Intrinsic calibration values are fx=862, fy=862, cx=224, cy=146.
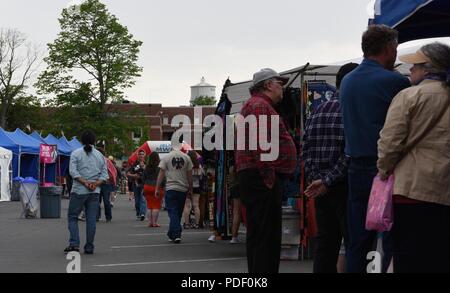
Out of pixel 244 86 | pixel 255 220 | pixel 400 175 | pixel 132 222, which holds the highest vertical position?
pixel 244 86

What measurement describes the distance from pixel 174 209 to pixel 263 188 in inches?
323

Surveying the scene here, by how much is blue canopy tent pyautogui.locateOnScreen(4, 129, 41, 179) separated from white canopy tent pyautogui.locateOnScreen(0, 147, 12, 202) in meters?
1.80

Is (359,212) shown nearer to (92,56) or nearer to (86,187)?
(86,187)

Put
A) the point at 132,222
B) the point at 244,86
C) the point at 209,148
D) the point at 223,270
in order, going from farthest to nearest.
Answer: the point at 132,222 → the point at 209,148 → the point at 244,86 → the point at 223,270

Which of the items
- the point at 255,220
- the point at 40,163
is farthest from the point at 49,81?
the point at 255,220

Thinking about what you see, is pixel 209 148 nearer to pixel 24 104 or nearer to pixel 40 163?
pixel 40 163

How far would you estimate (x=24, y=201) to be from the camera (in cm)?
2403

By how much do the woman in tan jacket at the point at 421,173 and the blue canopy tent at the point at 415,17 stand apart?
6.82 feet

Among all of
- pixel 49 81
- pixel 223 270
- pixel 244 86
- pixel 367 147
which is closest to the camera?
pixel 367 147

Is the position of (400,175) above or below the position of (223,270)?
above

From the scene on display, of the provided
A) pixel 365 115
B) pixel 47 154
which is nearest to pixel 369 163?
pixel 365 115

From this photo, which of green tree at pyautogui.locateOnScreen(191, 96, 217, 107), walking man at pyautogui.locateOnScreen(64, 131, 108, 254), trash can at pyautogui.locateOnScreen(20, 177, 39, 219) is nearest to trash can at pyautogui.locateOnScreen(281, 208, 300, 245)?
walking man at pyautogui.locateOnScreen(64, 131, 108, 254)

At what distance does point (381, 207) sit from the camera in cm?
522

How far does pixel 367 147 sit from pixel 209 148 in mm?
8477
